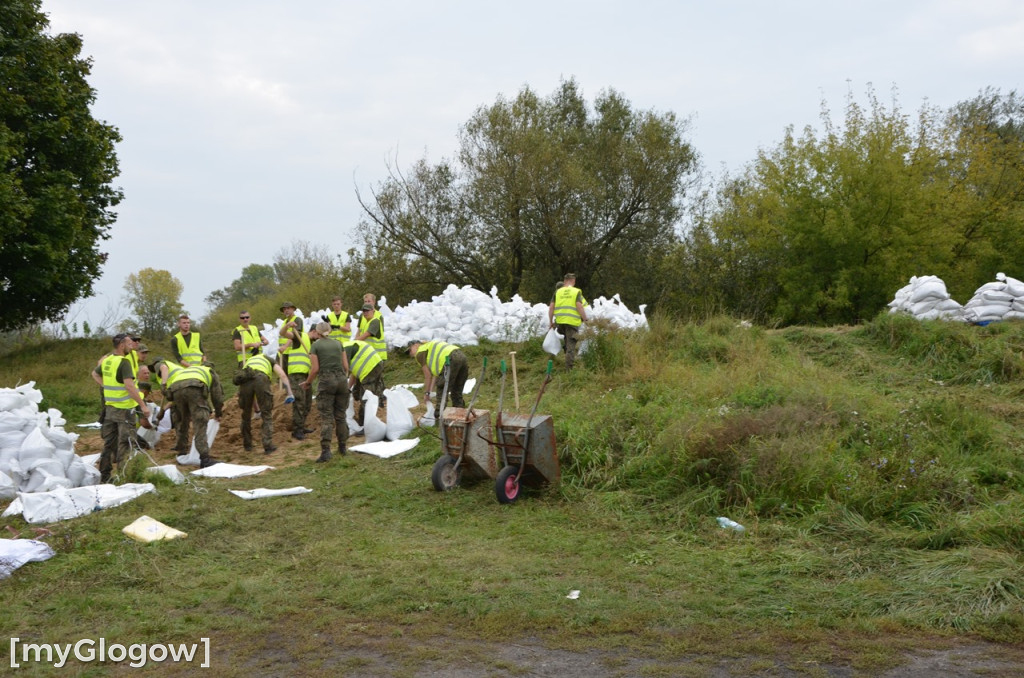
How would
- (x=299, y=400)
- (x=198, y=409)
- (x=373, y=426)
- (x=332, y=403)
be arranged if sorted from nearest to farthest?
1. (x=198, y=409)
2. (x=332, y=403)
3. (x=373, y=426)
4. (x=299, y=400)

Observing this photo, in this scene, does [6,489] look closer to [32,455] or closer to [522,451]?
[32,455]

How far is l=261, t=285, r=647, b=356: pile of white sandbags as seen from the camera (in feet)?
49.5

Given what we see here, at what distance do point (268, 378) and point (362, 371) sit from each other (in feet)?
3.98

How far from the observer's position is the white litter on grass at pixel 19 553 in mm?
5488

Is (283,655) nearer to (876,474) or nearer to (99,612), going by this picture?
(99,612)

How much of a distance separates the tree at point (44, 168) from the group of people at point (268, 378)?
6.92 meters

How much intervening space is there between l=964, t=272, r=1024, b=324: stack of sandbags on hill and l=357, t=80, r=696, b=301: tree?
12.5 metres

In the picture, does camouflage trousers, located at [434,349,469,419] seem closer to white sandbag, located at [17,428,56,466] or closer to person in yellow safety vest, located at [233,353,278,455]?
person in yellow safety vest, located at [233,353,278,455]

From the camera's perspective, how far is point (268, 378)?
9758mm

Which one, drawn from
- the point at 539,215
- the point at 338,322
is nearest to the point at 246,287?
the point at 539,215

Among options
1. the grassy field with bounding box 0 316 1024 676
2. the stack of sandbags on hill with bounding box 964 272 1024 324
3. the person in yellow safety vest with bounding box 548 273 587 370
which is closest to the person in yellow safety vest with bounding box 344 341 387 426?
the grassy field with bounding box 0 316 1024 676

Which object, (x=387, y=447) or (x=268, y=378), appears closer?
(x=387, y=447)

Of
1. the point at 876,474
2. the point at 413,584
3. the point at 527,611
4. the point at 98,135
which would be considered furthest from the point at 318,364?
the point at 98,135

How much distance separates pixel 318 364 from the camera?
29.9ft
